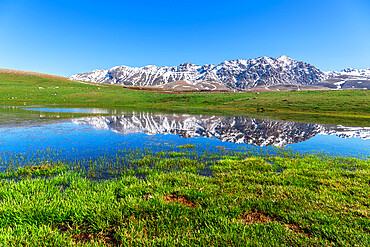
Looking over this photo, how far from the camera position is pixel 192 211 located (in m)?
5.96

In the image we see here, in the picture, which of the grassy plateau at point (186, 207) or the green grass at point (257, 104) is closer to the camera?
the grassy plateau at point (186, 207)

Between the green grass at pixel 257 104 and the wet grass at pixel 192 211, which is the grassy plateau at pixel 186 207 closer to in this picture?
the wet grass at pixel 192 211

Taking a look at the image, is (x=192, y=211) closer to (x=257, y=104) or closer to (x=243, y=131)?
(x=243, y=131)

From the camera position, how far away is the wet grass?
456 centimetres

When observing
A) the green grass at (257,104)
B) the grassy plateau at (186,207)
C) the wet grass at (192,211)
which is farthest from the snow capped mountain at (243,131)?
the green grass at (257,104)

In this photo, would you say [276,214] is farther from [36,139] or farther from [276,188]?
[36,139]

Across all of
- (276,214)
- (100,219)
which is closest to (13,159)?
(100,219)

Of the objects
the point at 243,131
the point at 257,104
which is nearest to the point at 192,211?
the point at 243,131

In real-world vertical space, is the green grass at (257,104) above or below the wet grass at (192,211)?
above

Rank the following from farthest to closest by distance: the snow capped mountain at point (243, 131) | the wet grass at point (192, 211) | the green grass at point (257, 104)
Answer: the green grass at point (257, 104) < the snow capped mountain at point (243, 131) < the wet grass at point (192, 211)

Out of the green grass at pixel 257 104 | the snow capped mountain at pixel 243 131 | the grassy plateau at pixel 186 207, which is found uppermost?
the green grass at pixel 257 104

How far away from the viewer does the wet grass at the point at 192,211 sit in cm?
456

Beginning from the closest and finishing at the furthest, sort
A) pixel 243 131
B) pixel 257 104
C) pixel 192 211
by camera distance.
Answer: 1. pixel 192 211
2. pixel 243 131
3. pixel 257 104

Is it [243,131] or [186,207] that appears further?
[243,131]
